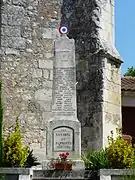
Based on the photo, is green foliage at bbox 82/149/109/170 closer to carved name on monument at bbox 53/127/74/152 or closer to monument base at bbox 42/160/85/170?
monument base at bbox 42/160/85/170

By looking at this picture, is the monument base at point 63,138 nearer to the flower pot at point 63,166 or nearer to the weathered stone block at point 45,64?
the flower pot at point 63,166

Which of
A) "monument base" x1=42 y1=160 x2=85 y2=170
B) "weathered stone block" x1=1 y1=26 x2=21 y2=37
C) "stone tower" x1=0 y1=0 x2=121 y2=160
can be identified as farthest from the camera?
"weathered stone block" x1=1 y1=26 x2=21 y2=37

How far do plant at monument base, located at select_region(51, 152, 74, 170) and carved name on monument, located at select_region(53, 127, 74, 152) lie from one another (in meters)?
0.43

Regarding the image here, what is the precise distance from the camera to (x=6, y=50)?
48.1 ft

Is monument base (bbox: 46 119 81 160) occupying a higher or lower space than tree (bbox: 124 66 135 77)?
lower

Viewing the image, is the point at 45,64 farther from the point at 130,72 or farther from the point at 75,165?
the point at 130,72

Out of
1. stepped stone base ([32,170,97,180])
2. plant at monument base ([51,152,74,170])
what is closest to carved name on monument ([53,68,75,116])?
plant at monument base ([51,152,74,170])

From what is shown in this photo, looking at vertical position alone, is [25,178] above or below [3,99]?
below

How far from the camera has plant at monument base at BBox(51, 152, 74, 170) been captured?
1126 centimetres

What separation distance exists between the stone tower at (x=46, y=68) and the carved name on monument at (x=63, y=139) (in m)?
1.83

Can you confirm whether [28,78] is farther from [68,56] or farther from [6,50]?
[68,56]

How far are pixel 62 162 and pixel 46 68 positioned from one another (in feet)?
13.4

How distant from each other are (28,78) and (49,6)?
2227mm

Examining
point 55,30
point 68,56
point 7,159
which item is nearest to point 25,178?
point 7,159
